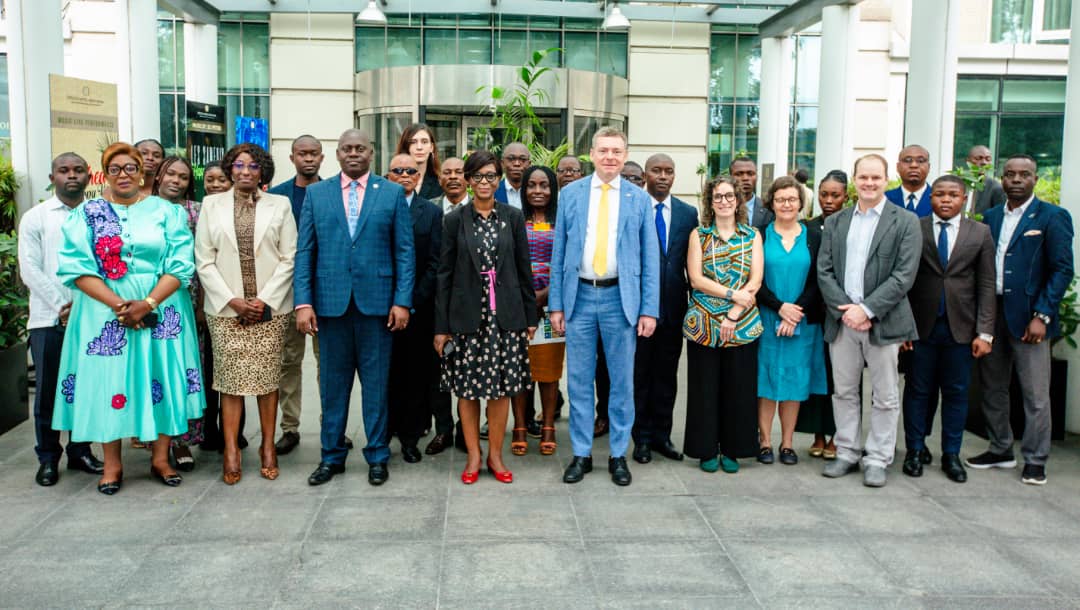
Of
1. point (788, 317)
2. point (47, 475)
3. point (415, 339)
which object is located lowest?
point (47, 475)

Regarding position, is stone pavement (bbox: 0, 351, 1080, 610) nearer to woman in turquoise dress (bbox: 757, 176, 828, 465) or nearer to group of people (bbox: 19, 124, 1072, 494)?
group of people (bbox: 19, 124, 1072, 494)

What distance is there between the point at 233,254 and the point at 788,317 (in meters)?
3.38

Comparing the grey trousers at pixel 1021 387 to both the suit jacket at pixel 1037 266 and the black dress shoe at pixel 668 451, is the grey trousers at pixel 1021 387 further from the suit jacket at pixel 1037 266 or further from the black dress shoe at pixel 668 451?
the black dress shoe at pixel 668 451

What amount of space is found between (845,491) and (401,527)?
2593 millimetres

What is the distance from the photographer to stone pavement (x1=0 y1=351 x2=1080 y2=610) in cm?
378

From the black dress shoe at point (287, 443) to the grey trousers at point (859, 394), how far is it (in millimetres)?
3576

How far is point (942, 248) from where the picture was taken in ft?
18.2

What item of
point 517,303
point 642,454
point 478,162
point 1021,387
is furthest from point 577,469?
point 1021,387

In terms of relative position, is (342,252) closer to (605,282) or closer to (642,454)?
(605,282)

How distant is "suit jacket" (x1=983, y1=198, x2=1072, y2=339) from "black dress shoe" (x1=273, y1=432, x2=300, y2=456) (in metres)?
4.73

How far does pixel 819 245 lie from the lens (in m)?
5.75

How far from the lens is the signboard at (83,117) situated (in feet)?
25.9

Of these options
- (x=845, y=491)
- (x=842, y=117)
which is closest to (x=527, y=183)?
(x=845, y=491)

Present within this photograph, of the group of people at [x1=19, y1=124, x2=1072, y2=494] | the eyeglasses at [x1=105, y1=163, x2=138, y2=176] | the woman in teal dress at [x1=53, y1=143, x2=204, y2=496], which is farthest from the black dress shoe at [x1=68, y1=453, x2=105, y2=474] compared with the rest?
the eyeglasses at [x1=105, y1=163, x2=138, y2=176]
